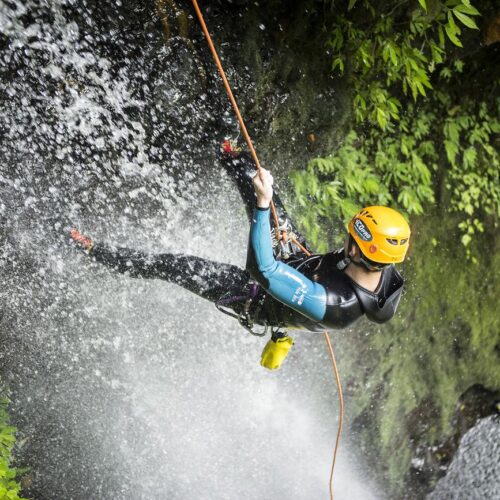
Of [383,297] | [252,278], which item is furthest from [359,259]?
[252,278]

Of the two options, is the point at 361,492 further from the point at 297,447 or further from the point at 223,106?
the point at 223,106

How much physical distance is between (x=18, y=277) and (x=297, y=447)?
150 inches

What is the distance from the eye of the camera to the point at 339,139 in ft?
16.0

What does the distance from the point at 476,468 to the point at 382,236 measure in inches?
234

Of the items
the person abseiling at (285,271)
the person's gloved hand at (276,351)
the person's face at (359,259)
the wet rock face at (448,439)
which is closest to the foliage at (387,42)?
the person abseiling at (285,271)

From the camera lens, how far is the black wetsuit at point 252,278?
3.02 m

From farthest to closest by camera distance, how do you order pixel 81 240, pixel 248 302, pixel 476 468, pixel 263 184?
1. pixel 476 468
2. pixel 81 240
3. pixel 248 302
4. pixel 263 184

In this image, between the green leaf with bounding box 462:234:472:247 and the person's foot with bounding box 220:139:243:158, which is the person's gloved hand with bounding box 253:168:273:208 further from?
the green leaf with bounding box 462:234:472:247

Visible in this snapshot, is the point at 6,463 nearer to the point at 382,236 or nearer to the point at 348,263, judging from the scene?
the point at 348,263

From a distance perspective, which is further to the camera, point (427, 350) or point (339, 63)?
point (427, 350)

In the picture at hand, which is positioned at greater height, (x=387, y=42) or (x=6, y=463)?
(x=387, y=42)

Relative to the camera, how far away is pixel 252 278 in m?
3.50

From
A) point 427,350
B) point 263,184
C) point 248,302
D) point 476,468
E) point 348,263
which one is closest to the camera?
point 263,184

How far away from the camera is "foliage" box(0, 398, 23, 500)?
2.69 metres
